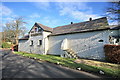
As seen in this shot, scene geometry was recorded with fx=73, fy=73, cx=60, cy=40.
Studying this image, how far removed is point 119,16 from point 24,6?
1250 cm

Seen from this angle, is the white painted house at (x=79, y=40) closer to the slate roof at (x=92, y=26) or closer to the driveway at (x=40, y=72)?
the slate roof at (x=92, y=26)

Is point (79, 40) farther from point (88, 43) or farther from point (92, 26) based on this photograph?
point (92, 26)

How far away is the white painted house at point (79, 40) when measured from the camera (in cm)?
997

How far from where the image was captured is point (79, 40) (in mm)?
11805

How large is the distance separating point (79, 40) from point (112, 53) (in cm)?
466

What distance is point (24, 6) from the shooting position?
11570 millimetres

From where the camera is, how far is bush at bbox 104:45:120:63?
818 cm

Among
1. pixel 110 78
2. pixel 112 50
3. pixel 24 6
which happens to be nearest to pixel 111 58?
pixel 112 50

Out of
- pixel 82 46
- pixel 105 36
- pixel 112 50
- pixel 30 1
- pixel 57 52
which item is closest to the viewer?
pixel 112 50

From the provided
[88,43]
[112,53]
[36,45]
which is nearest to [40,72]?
[88,43]

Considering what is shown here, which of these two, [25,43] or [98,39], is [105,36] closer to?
[98,39]

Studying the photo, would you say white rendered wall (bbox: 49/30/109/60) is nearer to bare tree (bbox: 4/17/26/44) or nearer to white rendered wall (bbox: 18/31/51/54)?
white rendered wall (bbox: 18/31/51/54)

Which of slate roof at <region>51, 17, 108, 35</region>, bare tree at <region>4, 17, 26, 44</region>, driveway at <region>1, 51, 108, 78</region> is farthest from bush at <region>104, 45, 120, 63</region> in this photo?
bare tree at <region>4, 17, 26, 44</region>

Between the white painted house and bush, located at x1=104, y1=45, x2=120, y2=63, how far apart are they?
2.49 ft
